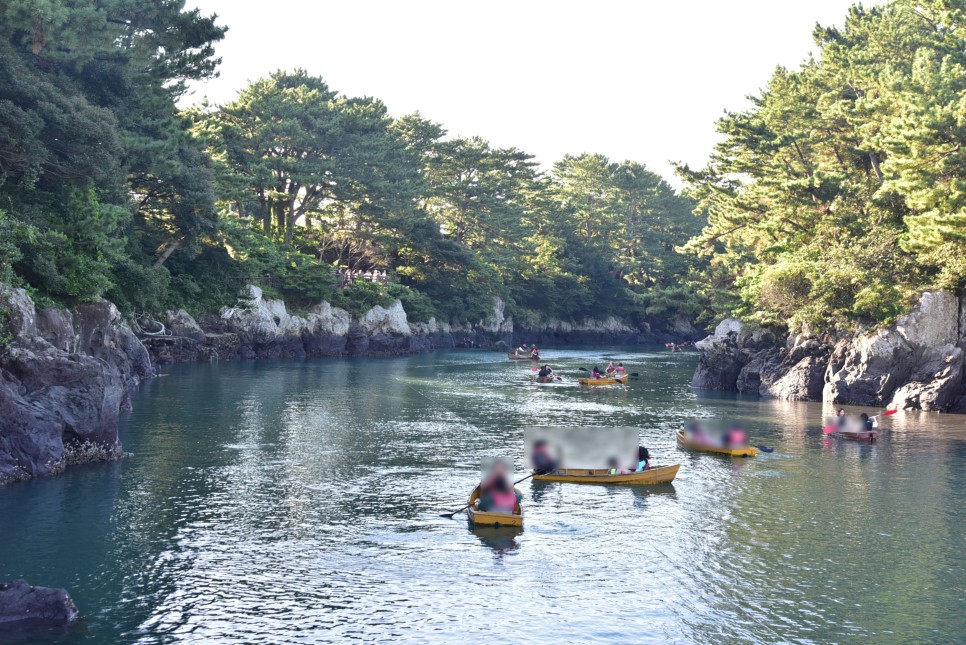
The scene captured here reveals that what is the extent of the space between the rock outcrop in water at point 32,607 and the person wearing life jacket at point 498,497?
10.6 m

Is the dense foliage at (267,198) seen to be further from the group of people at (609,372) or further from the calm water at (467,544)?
the group of people at (609,372)

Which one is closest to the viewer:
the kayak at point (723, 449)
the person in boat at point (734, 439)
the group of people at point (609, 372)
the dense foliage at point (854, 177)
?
the kayak at point (723, 449)

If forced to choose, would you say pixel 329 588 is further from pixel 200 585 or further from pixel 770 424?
pixel 770 424

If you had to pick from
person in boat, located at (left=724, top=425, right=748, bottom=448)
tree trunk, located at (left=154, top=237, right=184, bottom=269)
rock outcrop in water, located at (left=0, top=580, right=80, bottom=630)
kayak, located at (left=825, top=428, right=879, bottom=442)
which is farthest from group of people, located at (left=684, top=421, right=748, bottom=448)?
tree trunk, located at (left=154, top=237, right=184, bottom=269)

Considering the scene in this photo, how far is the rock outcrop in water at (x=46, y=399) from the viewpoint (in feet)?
86.7

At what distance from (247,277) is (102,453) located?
36581 millimetres

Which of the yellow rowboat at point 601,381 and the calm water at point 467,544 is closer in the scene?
the calm water at point 467,544

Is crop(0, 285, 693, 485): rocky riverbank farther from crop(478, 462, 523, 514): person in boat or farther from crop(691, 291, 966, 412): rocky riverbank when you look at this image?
crop(691, 291, 966, 412): rocky riverbank

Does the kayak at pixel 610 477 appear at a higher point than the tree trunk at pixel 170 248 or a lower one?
lower

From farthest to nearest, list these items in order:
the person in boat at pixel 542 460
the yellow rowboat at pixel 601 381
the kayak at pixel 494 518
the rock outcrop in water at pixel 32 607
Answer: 1. the yellow rowboat at pixel 601 381
2. the person in boat at pixel 542 460
3. the kayak at pixel 494 518
4. the rock outcrop in water at pixel 32 607

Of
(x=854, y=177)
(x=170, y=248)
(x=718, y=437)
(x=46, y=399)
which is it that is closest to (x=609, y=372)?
(x=854, y=177)

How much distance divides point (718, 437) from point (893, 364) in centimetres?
1985

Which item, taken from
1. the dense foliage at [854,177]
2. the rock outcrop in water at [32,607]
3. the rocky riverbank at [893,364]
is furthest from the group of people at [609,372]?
the rock outcrop in water at [32,607]

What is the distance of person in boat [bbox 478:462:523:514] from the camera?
76.6 feet
